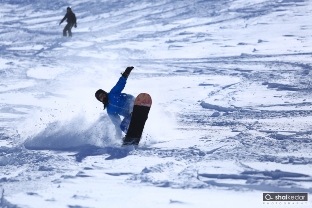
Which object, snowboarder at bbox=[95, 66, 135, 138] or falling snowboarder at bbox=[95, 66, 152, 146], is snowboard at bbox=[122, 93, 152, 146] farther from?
snowboarder at bbox=[95, 66, 135, 138]

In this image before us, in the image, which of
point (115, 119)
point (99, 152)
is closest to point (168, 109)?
point (115, 119)

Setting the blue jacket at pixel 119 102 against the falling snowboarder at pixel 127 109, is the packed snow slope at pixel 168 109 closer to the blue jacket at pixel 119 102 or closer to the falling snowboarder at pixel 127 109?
the falling snowboarder at pixel 127 109

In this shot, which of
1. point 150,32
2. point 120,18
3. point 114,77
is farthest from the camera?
point 120,18

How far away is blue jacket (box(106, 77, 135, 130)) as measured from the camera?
6945 millimetres

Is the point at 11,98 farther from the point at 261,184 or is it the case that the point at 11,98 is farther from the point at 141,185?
the point at 261,184

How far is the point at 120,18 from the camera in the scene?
2109 cm

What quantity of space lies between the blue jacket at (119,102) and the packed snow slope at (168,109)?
384 mm

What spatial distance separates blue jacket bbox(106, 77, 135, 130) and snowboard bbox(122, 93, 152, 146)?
27 cm

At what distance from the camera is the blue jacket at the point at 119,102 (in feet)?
22.8

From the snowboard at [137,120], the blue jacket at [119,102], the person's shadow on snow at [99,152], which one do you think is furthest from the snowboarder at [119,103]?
the person's shadow on snow at [99,152]

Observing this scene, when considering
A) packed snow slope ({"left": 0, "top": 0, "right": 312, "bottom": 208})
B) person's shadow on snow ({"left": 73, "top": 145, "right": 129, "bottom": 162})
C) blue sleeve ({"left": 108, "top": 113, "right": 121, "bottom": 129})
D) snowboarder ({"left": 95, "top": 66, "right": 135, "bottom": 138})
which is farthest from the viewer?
blue sleeve ({"left": 108, "top": 113, "right": 121, "bottom": 129})

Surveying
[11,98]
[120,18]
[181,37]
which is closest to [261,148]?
[11,98]

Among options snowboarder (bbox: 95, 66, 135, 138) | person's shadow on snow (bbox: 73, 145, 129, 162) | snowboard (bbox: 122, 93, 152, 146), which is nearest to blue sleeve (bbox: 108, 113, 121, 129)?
snowboarder (bbox: 95, 66, 135, 138)

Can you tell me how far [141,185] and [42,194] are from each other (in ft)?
3.60
